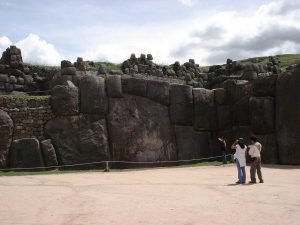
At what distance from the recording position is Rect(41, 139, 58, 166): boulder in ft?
57.7

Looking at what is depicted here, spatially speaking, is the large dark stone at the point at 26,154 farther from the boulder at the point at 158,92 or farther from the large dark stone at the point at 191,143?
the large dark stone at the point at 191,143

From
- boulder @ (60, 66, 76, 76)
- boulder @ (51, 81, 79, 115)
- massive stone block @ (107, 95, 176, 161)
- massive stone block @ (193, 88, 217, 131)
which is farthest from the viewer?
boulder @ (60, 66, 76, 76)

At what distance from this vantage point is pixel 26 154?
1738cm

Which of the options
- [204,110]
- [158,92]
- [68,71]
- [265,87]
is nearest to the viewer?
[265,87]

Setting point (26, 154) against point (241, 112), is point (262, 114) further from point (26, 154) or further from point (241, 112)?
point (26, 154)

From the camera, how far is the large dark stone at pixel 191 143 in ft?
67.0

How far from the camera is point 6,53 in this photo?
79.5ft

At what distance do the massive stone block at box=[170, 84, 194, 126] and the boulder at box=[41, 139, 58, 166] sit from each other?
5.87m

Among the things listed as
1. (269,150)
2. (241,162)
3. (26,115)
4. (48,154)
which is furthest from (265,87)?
(26,115)

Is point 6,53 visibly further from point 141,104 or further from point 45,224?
point 45,224

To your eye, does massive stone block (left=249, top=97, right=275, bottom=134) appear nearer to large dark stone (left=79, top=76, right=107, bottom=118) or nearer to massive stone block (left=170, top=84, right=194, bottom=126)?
massive stone block (left=170, top=84, right=194, bottom=126)

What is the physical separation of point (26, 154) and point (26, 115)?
1.61 meters

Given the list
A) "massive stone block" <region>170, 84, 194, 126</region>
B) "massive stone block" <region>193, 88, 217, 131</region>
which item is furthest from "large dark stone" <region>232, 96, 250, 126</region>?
"massive stone block" <region>170, 84, 194, 126</region>

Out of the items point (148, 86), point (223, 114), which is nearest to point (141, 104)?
point (148, 86)
